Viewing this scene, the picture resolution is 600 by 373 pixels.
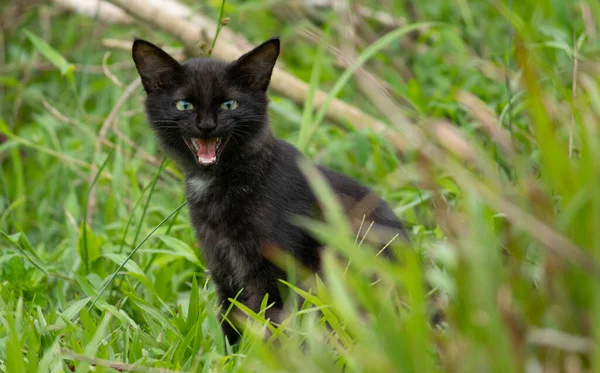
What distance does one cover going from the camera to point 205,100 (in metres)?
3.33

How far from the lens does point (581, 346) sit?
1.66 meters

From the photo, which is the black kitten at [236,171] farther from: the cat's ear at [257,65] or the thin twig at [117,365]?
the thin twig at [117,365]

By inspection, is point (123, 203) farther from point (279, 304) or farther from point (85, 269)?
point (279, 304)

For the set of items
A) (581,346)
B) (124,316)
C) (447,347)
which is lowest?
(124,316)

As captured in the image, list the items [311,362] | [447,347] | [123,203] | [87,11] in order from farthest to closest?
[87,11]
[123,203]
[311,362]
[447,347]

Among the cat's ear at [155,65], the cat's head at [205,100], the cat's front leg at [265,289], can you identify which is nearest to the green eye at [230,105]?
the cat's head at [205,100]

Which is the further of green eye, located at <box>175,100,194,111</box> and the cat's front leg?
green eye, located at <box>175,100,194,111</box>

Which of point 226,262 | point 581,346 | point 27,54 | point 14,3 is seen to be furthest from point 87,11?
point 581,346

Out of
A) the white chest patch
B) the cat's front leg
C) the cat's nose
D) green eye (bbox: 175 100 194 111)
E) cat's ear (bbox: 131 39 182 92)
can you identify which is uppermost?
cat's ear (bbox: 131 39 182 92)

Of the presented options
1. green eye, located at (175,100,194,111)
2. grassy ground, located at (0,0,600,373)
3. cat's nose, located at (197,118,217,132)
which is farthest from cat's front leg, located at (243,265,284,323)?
green eye, located at (175,100,194,111)

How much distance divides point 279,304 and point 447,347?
4.76 feet

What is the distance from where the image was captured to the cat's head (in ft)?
10.9

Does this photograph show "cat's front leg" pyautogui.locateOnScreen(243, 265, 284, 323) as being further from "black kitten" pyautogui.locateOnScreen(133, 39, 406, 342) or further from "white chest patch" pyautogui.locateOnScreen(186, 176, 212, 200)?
"white chest patch" pyautogui.locateOnScreen(186, 176, 212, 200)

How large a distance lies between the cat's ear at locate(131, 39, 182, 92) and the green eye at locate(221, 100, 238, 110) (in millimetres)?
228
